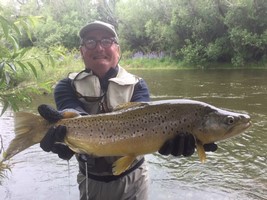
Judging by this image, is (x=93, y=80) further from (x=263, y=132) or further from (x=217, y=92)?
(x=217, y=92)

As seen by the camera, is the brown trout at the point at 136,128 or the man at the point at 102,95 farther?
the man at the point at 102,95

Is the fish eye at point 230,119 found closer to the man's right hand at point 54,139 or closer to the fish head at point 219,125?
the fish head at point 219,125

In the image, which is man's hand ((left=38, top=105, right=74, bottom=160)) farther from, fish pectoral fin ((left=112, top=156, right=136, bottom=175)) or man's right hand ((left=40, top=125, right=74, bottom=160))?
fish pectoral fin ((left=112, top=156, right=136, bottom=175))

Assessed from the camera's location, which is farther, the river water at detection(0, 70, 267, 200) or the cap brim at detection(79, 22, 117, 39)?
the river water at detection(0, 70, 267, 200)

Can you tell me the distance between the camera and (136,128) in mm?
2803

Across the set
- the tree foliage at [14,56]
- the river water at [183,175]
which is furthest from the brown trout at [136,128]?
the river water at [183,175]

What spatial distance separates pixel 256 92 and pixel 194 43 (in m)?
20.0

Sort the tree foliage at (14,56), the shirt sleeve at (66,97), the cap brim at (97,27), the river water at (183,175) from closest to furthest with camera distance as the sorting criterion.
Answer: the tree foliage at (14,56) < the shirt sleeve at (66,97) < the cap brim at (97,27) < the river water at (183,175)

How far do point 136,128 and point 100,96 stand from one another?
2.01 feet

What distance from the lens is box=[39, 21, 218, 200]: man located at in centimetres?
318

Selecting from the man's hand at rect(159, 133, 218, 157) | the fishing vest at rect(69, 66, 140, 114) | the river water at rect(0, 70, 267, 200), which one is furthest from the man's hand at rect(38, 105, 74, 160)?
the river water at rect(0, 70, 267, 200)

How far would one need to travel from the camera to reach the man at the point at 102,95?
3.18 metres

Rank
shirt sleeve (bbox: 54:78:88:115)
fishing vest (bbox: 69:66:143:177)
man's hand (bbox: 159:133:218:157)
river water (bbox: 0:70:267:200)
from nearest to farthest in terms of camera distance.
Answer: man's hand (bbox: 159:133:218:157) < fishing vest (bbox: 69:66:143:177) < shirt sleeve (bbox: 54:78:88:115) < river water (bbox: 0:70:267:200)

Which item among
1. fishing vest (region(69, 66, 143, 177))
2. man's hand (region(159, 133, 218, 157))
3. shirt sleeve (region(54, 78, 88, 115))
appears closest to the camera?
man's hand (region(159, 133, 218, 157))
